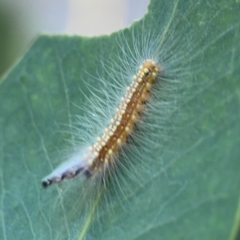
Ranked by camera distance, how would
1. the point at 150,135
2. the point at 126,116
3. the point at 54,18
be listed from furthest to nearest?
the point at 54,18, the point at 126,116, the point at 150,135

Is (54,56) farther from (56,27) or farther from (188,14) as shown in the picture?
(56,27)

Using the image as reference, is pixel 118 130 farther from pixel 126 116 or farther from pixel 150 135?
pixel 150 135

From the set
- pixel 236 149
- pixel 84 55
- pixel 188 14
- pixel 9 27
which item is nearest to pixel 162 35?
pixel 188 14

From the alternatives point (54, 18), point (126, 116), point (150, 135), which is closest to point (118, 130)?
point (126, 116)

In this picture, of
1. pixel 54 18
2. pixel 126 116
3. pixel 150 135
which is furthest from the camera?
pixel 54 18

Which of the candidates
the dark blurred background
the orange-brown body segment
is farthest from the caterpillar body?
the dark blurred background

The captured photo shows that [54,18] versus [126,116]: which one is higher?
[54,18]
